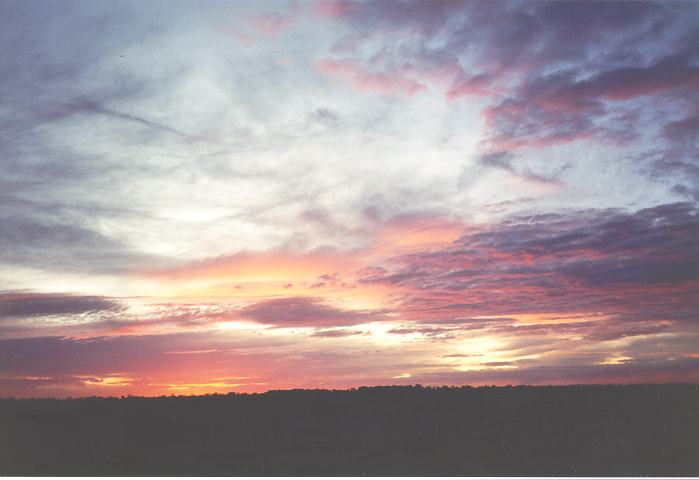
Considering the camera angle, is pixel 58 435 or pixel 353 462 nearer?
pixel 353 462

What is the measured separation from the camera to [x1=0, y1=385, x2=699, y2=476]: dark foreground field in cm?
1409

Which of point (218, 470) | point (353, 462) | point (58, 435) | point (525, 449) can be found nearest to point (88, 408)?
point (58, 435)

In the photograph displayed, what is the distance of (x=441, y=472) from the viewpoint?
539 inches

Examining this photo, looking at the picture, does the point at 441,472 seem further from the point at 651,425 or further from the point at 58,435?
the point at 58,435

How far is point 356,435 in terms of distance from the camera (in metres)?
17.9

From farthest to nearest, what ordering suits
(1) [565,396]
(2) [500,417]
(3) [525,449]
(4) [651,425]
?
(1) [565,396] < (2) [500,417] < (4) [651,425] < (3) [525,449]

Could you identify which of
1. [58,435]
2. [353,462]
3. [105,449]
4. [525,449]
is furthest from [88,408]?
[525,449]

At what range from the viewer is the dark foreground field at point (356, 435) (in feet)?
46.2

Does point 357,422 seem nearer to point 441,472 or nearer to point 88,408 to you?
point 441,472

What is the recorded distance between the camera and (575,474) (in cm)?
1346

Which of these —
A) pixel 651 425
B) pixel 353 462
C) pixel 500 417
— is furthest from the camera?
pixel 500 417

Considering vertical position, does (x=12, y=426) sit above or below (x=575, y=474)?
above

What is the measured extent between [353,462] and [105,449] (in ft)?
21.7

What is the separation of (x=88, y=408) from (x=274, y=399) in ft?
22.0
